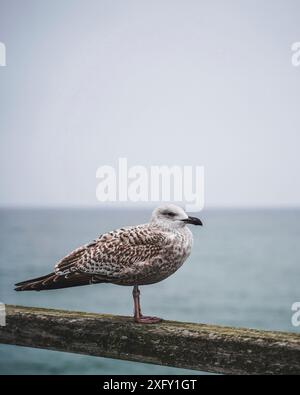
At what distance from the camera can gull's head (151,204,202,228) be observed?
4.01 metres

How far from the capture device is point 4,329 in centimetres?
358

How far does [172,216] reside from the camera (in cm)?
403

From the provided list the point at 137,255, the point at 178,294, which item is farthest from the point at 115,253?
the point at 178,294

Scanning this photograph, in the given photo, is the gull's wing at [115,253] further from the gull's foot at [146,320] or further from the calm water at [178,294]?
the calm water at [178,294]

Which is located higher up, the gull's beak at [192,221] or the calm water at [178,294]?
the gull's beak at [192,221]

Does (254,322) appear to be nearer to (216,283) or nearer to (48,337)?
(216,283)

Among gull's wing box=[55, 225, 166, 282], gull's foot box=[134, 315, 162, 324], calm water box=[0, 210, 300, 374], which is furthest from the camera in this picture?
calm water box=[0, 210, 300, 374]

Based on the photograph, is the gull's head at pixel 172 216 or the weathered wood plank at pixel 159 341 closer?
the weathered wood plank at pixel 159 341

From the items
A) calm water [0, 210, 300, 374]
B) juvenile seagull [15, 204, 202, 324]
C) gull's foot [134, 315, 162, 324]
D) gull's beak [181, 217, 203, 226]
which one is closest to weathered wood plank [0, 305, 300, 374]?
gull's foot [134, 315, 162, 324]

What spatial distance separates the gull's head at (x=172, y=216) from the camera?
401 cm

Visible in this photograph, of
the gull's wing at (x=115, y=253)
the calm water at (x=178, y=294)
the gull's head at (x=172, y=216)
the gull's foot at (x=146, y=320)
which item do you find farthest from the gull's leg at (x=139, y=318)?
the calm water at (x=178, y=294)

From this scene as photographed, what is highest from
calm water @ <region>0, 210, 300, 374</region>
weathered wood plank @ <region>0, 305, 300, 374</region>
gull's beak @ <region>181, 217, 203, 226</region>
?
gull's beak @ <region>181, 217, 203, 226</region>

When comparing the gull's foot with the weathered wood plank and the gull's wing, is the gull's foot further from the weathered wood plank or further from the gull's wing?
the gull's wing

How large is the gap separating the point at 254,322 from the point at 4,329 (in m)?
48.1
